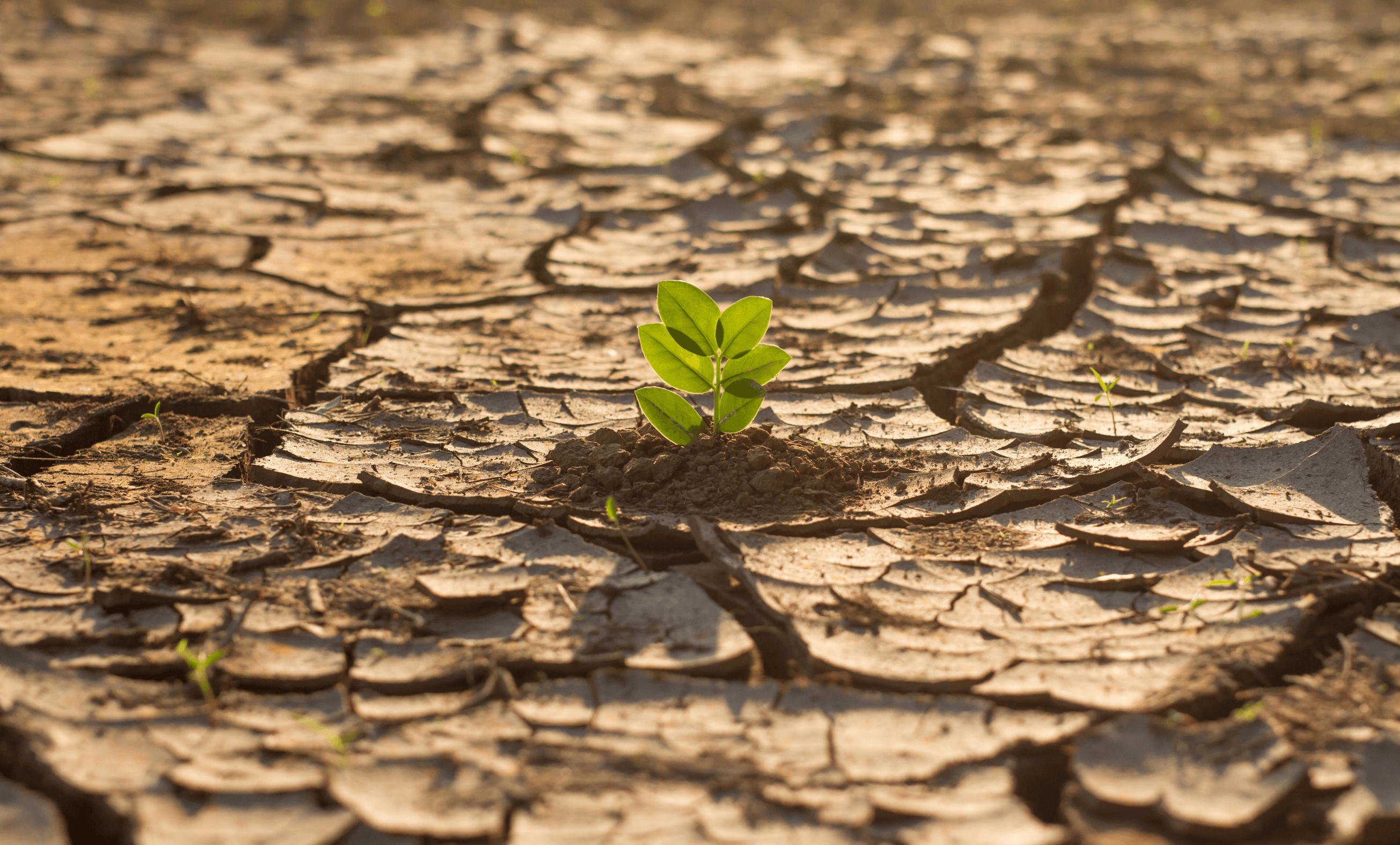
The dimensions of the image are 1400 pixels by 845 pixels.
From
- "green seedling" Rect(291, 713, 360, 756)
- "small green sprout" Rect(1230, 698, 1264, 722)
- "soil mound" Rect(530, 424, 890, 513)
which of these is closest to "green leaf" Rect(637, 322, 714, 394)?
"soil mound" Rect(530, 424, 890, 513)

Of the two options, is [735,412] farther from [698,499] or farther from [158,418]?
[158,418]

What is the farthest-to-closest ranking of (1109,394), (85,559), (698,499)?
Answer: (1109,394) → (698,499) → (85,559)

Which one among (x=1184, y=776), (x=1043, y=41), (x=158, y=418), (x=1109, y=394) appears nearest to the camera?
(x=1184, y=776)

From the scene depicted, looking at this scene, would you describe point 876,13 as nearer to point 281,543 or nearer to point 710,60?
point 710,60

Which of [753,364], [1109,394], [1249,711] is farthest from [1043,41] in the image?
[1249,711]

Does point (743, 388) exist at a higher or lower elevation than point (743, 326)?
lower

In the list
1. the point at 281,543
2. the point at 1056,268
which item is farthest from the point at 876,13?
the point at 281,543

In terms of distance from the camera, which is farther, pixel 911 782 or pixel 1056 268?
pixel 1056 268
